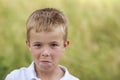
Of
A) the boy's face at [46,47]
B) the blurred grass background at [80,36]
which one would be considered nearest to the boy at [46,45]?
the boy's face at [46,47]

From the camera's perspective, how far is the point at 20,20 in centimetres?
554

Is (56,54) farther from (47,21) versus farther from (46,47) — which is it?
(47,21)

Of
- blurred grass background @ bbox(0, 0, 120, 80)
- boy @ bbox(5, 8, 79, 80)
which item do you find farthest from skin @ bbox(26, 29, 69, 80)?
blurred grass background @ bbox(0, 0, 120, 80)

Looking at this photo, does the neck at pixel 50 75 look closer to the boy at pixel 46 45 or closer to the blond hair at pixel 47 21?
the boy at pixel 46 45

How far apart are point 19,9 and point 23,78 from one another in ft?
7.34

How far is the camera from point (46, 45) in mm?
3258

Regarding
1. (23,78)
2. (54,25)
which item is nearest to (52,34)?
(54,25)

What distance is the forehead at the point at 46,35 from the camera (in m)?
3.25

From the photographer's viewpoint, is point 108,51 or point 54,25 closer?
point 54,25

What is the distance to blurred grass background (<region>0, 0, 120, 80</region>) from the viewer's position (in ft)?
18.1

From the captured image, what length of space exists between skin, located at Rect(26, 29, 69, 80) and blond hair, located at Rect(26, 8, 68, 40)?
40 mm

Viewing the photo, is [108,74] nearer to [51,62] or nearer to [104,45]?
[104,45]

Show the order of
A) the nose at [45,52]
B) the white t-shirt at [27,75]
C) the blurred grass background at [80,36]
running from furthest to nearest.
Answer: the blurred grass background at [80,36]
the white t-shirt at [27,75]
the nose at [45,52]

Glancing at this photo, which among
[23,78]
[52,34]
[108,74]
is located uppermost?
[52,34]
